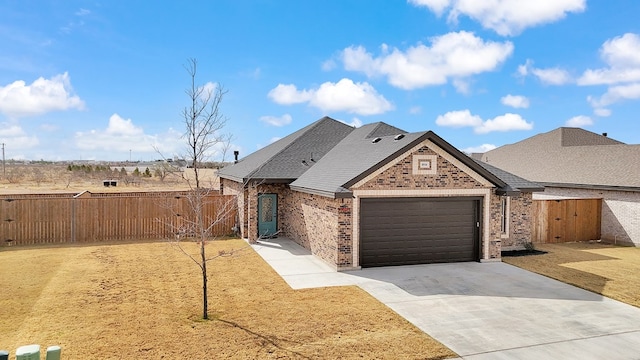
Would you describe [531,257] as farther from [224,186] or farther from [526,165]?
[224,186]

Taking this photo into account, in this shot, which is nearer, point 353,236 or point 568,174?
point 353,236

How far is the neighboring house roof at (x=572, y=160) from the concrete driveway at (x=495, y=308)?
968 cm

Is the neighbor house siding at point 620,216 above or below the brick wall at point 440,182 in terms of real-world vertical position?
below

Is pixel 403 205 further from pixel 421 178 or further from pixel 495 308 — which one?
pixel 495 308

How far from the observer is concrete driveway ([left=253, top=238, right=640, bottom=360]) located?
742 cm

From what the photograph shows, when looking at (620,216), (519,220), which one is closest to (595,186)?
(620,216)

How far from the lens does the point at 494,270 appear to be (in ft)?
42.3

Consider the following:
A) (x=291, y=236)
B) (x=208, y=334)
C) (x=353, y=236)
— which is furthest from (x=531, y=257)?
(x=208, y=334)

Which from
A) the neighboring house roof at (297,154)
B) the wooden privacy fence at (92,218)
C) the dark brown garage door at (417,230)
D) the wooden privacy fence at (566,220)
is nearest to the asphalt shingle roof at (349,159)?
the neighboring house roof at (297,154)

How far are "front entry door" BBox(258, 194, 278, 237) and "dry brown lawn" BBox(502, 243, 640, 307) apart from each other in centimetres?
905

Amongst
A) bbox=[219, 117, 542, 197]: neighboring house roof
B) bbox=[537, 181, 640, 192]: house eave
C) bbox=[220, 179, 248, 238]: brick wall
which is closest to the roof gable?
bbox=[219, 117, 542, 197]: neighboring house roof

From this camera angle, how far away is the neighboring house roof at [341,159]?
42.1 feet

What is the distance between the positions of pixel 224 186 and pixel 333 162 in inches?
384

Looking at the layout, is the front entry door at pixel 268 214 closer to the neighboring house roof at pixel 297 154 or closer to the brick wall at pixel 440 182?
the neighboring house roof at pixel 297 154
